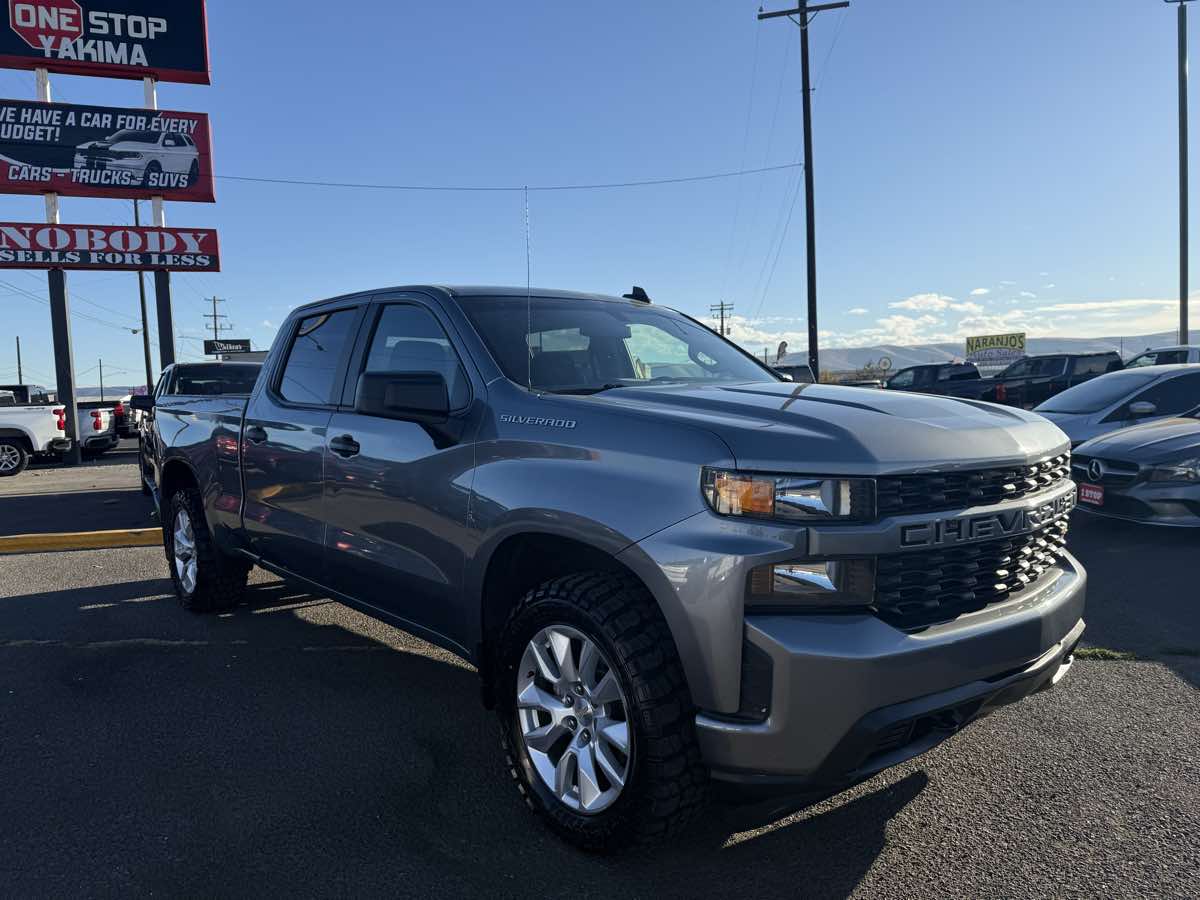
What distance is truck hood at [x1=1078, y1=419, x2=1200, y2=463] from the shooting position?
21.9 ft

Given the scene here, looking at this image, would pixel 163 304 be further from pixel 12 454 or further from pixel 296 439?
pixel 296 439

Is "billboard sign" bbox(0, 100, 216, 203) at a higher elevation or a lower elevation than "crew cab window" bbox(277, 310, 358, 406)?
higher

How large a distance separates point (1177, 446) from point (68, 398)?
2226 cm

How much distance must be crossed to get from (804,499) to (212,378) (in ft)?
38.5

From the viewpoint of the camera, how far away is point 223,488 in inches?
196

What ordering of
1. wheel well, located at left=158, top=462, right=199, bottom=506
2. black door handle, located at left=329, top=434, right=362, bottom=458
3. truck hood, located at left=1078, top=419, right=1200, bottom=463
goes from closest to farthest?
black door handle, located at left=329, top=434, right=362, bottom=458
wheel well, located at left=158, top=462, right=199, bottom=506
truck hood, located at left=1078, top=419, right=1200, bottom=463

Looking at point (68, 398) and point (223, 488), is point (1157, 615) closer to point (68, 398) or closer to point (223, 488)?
point (223, 488)

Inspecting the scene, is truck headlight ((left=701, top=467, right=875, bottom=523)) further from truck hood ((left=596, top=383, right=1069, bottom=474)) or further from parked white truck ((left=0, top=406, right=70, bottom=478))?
parked white truck ((left=0, top=406, right=70, bottom=478))

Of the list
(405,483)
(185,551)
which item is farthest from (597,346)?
(185,551)

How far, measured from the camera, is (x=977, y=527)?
248 cm

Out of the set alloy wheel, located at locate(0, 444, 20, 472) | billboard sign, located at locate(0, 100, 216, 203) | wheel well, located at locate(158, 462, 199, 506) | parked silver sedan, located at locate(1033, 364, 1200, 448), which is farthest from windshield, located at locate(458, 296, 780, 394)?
billboard sign, located at locate(0, 100, 216, 203)

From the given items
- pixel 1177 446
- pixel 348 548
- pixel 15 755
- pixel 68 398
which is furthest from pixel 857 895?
pixel 68 398

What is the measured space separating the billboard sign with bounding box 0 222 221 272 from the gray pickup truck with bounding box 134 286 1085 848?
21.2 m

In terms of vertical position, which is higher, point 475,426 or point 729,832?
point 475,426
